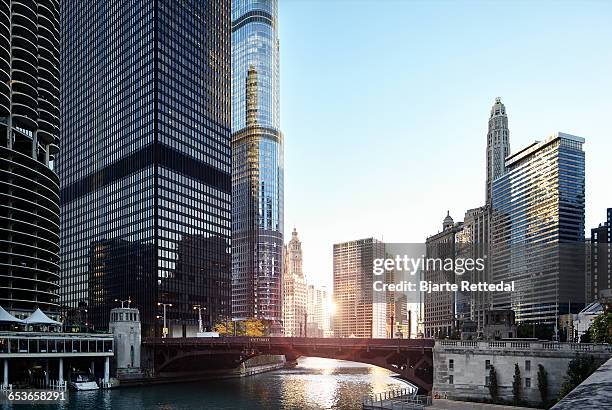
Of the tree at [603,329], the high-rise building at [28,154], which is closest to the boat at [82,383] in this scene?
the high-rise building at [28,154]

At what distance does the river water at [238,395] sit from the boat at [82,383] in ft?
12.5

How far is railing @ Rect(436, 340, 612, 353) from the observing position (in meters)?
67.8

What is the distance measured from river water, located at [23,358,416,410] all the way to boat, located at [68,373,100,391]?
150 inches

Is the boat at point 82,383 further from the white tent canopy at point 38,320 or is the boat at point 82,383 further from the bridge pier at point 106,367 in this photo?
the white tent canopy at point 38,320

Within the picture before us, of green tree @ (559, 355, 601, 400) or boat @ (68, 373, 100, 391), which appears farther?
boat @ (68, 373, 100, 391)

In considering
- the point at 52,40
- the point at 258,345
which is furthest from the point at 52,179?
the point at 258,345

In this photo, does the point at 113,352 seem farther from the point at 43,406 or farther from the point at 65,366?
the point at 43,406

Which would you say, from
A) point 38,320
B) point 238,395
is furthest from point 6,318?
point 238,395

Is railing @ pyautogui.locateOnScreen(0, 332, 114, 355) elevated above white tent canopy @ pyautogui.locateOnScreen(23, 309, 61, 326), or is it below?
below

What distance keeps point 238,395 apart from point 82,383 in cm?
2922

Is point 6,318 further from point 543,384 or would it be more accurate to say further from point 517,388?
point 543,384

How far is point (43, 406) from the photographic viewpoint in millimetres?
93500

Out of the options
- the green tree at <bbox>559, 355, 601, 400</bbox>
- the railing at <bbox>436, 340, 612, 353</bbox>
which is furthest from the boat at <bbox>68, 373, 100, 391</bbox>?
the green tree at <bbox>559, 355, 601, 400</bbox>

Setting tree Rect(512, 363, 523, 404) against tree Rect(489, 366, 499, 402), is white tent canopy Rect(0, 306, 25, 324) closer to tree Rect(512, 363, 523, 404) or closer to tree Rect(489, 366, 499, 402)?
tree Rect(489, 366, 499, 402)
